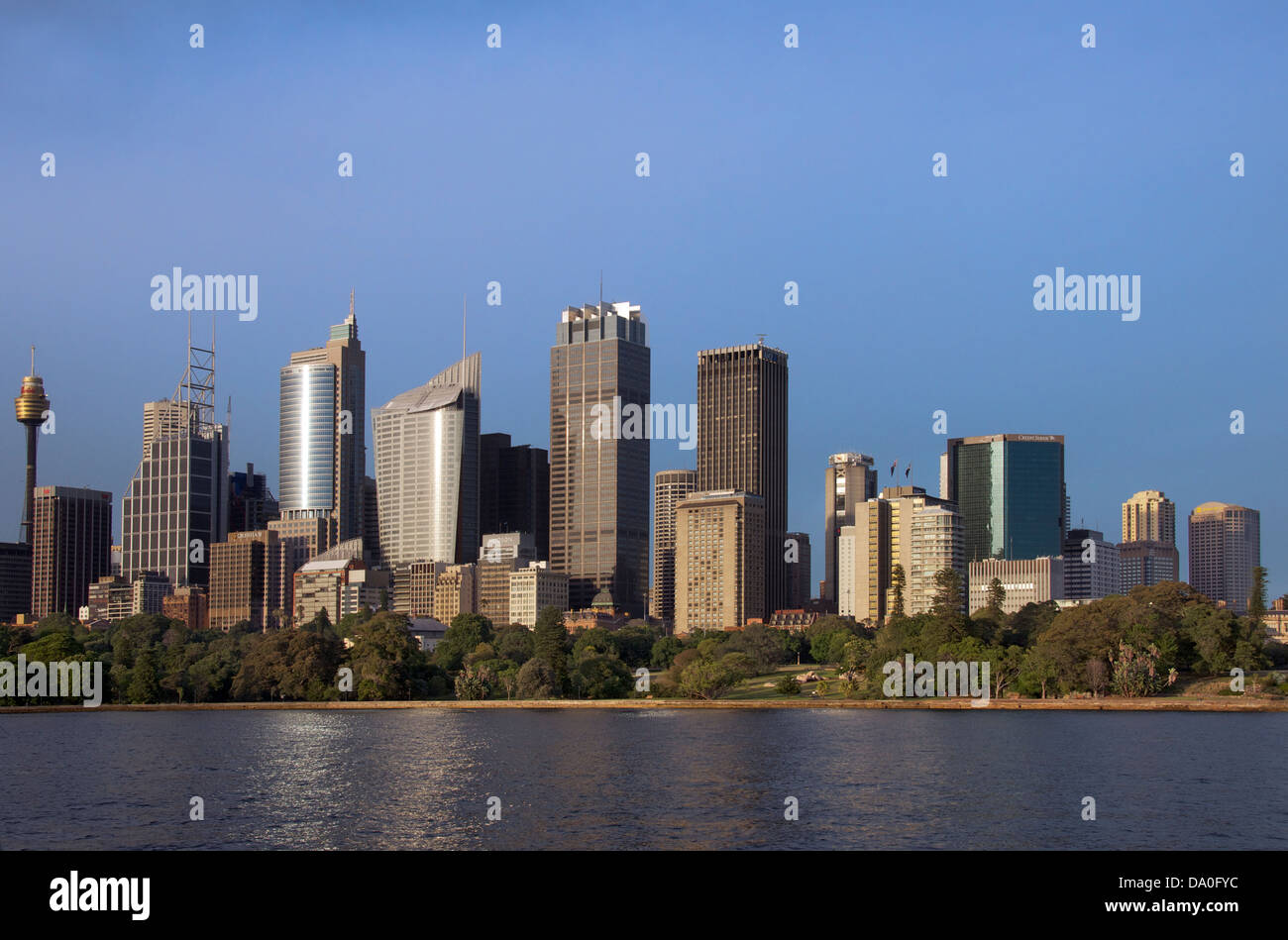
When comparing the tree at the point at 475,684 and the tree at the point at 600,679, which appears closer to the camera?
the tree at the point at 475,684

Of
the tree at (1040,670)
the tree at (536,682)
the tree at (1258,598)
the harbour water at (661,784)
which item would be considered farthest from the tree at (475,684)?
the tree at (1258,598)

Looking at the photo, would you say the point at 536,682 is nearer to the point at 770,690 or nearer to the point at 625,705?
the point at 625,705

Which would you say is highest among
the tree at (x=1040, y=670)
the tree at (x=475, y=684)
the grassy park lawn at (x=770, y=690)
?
the tree at (x=1040, y=670)

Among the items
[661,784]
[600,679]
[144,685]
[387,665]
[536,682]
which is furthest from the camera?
[600,679]

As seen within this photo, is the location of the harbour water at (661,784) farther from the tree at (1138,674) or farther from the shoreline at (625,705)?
the tree at (1138,674)

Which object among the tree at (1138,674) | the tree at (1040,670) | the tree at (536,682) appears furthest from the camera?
the tree at (536,682)

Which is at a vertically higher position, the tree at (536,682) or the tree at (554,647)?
the tree at (554,647)

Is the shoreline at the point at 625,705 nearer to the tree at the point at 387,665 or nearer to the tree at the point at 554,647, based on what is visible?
the tree at the point at 387,665

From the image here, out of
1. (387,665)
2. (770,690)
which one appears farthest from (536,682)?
(770,690)

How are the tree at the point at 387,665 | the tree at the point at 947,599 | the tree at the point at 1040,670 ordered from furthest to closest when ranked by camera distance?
the tree at the point at 947,599
the tree at the point at 387,665
the tree at the point at 1040,670

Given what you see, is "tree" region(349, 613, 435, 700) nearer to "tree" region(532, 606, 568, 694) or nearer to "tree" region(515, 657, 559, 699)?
"tree" region(515, 657, 559, 699)
